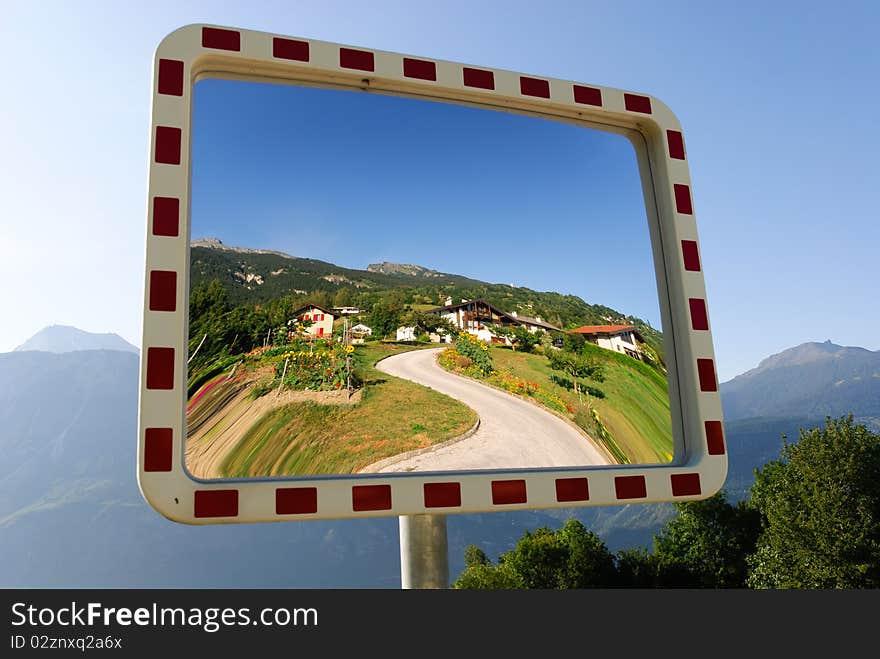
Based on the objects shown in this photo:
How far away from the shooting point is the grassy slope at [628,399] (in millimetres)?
1802

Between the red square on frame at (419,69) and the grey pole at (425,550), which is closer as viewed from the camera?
the red square on frame at (419,69)

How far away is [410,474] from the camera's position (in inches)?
62.1

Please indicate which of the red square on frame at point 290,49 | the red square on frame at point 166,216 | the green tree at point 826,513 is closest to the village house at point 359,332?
the red square on frame at point 166,216

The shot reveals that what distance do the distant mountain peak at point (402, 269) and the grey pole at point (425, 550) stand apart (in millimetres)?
718

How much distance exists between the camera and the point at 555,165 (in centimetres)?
194

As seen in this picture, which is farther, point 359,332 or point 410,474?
point 359,332

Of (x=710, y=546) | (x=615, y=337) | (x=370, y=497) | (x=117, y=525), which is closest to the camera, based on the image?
(x=370, y=497)

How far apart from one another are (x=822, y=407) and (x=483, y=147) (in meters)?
213

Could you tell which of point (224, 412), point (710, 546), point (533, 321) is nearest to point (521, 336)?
point (533, 321)

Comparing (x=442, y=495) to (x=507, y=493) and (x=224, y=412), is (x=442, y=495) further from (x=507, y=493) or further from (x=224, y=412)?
(x=224, y=412)

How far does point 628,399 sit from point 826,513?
94.9ft

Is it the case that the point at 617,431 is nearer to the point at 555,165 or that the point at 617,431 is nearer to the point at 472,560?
the point at 555,165

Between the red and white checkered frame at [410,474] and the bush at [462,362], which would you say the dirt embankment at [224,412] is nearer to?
the red and white checkered frame at [410,474]
